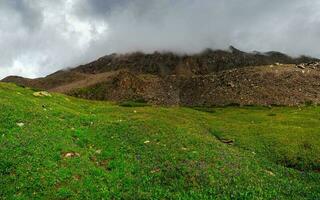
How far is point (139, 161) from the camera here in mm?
39594

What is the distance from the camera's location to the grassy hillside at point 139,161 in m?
31.8

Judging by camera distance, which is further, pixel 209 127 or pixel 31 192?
pixel 209 127

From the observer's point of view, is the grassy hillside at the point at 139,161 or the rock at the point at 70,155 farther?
the rock at the point at 70,155

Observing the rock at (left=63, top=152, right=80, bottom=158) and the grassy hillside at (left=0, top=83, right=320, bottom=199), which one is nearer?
the grassy hillside at (left=0, top=83, right=320, bottom=199)

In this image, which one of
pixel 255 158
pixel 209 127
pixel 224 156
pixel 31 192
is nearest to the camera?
pixel 31 192

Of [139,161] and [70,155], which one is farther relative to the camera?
[139,161]

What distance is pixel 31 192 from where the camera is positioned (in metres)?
30.5

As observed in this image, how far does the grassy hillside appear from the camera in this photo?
31.8m

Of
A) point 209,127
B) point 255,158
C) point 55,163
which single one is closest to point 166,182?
point 55,163

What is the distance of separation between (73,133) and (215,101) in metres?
143

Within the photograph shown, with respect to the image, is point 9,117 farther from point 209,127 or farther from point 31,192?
point 209,127

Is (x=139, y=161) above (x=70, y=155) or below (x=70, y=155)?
below

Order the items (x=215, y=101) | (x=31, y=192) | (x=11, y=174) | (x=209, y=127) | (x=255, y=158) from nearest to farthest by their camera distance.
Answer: (x=31, y=192), (x=11, y=174), (x=255, y=158), (x=209, y=127), (x=215, y=101)

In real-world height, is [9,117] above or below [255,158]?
above
